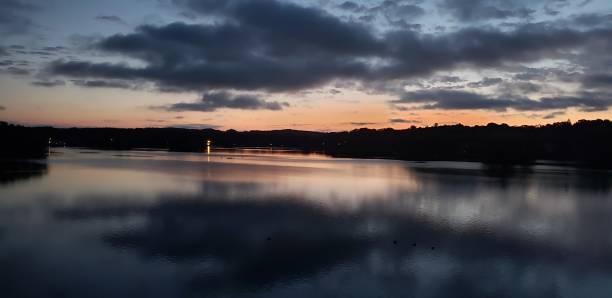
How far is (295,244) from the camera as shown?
1652 centimetres

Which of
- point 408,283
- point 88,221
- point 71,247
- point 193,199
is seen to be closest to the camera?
point 408,283

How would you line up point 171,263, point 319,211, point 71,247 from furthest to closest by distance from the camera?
point 319,211 < point 71,247 < point 171,263

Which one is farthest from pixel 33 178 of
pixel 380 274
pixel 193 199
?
pixel 380 274

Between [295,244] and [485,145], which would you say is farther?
[485,145]

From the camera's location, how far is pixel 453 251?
16.2 m

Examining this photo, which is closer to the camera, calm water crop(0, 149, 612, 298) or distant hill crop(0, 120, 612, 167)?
calm water crop(0, 149, 612, 298)

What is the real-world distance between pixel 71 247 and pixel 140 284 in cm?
513

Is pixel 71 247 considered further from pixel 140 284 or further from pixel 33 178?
pixel 33 178

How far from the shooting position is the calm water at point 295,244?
12.4 metres

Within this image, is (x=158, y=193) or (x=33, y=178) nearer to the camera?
(x=158, y=193)

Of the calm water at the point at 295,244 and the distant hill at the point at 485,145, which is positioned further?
the distant hill at the point at 485,145

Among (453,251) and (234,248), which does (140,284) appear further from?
(453,251)

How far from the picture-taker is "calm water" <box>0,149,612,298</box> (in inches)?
487

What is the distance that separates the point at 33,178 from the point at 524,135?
114 m
